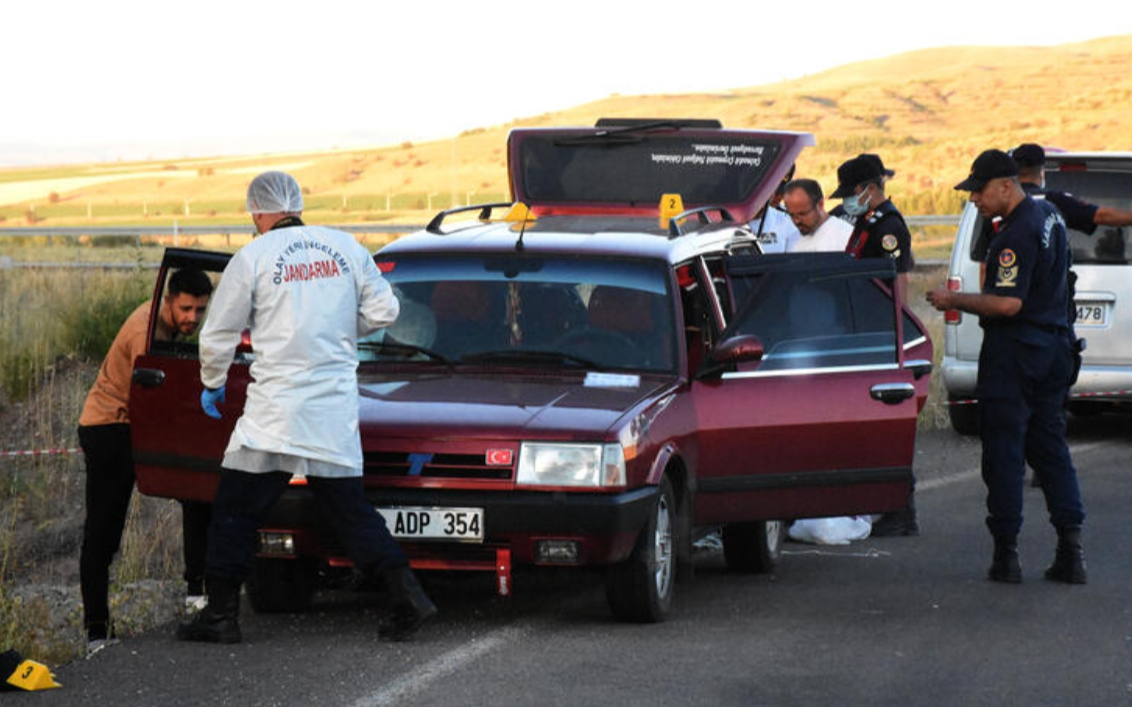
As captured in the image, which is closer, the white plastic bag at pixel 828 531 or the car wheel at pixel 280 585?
the car wheel at pixel 280 585

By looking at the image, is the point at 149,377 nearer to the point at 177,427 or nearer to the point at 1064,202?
the point at 177,427

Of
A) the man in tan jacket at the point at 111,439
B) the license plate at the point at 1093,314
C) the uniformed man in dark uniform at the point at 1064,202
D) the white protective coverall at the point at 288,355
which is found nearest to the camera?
the white protective coverall at the point at 288,355

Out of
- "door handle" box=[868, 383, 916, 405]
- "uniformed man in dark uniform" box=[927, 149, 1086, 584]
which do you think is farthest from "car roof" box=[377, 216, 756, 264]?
"uniformed man in dark uniform" box=[927, 149, 1086, 584]

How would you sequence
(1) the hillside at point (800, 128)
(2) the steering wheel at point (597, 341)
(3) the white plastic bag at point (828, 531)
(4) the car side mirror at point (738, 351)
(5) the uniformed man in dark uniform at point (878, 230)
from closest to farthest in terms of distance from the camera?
(4) the car side mirror at point (738, 351), (2) the steering wheel at point (597, 341), (3) the white plastic bag at point (828, 531), (5) the uniformed man in dark uniform at point (878, 230), (1) the hillside at point (800, 128)

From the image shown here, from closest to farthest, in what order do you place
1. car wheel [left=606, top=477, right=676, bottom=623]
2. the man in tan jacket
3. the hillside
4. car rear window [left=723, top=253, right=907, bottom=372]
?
car wheel [left=606, top=477, right=676, bottom=623]
the man in tan jacket
car rear window [left=723, top=253, right=907, bottom=372]
the hillside

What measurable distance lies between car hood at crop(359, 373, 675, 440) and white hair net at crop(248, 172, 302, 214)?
Result: 884 millimetres

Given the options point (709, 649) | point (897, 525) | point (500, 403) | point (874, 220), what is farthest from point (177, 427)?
point (874, 220)

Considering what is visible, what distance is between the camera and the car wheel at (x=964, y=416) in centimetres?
1627

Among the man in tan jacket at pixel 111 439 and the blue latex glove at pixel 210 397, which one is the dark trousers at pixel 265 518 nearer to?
the blue latex glove at pixel 210 397

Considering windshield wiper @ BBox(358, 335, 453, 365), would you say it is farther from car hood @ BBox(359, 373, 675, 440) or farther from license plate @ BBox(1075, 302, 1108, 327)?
license plate @ BBox(1075, 302, 1108, 327)

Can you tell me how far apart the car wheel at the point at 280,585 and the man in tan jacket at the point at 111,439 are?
44 cm

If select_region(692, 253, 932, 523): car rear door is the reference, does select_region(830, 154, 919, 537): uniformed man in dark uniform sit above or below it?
above

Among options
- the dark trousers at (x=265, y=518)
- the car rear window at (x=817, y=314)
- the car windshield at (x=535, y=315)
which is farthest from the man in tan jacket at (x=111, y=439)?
the car rear window at (x=817, y=314)

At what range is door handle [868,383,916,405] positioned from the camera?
9312mm
